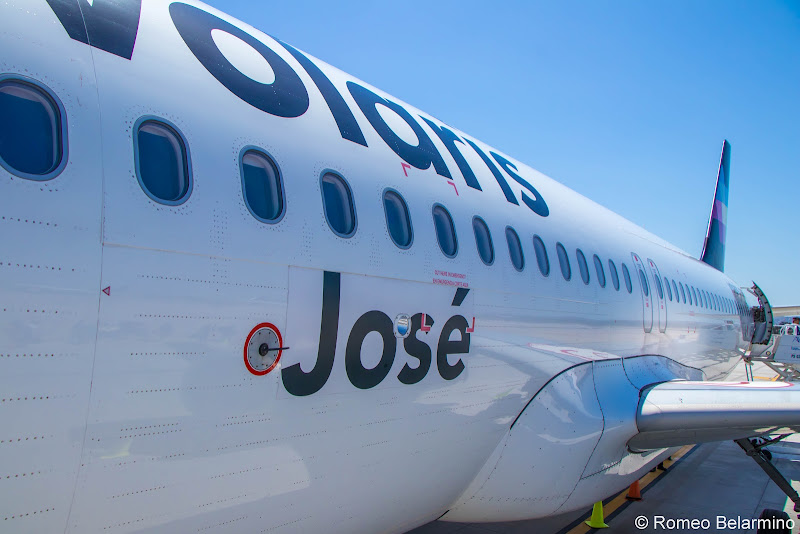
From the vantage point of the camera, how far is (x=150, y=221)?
9.27 ft

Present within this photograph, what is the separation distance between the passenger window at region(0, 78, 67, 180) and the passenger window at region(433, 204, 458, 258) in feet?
9.24

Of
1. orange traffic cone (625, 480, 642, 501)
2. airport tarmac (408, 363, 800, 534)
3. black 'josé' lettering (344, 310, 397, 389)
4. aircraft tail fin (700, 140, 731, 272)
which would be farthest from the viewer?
aircraft tail fin (700, 140, 731, 272)

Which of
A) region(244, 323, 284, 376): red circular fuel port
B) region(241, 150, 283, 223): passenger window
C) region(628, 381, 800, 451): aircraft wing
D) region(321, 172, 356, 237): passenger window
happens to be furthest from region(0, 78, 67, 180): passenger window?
region(628, 381, 800, 451): aircraft wing

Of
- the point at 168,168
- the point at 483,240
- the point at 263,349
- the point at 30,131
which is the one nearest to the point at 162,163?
the point at 168,168

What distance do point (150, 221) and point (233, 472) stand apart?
1.36 m

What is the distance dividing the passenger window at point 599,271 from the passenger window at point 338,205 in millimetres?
4738

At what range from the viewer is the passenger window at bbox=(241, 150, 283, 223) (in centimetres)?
341

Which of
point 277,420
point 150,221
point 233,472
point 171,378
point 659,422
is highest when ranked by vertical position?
point 150,221

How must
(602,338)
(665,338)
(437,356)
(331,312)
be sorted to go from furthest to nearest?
1. (665,338)
2. (602,338)
3. (437,356)
4. (331,312)

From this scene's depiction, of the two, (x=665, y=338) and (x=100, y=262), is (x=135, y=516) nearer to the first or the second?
(x=100, y=262)

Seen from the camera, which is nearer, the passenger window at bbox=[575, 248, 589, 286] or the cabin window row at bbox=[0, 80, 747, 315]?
the cabin window row at bbox=[0, 80, 747, 315]

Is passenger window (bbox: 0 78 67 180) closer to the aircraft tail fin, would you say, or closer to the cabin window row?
the cabin window row

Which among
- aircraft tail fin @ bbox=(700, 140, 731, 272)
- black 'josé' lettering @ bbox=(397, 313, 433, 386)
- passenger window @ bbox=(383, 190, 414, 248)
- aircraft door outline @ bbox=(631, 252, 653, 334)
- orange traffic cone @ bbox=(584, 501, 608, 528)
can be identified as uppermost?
aircraft tail fin @ bbox=(700, 140, 731, 272)

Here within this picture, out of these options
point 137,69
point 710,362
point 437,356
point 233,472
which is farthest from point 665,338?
point 137,69
